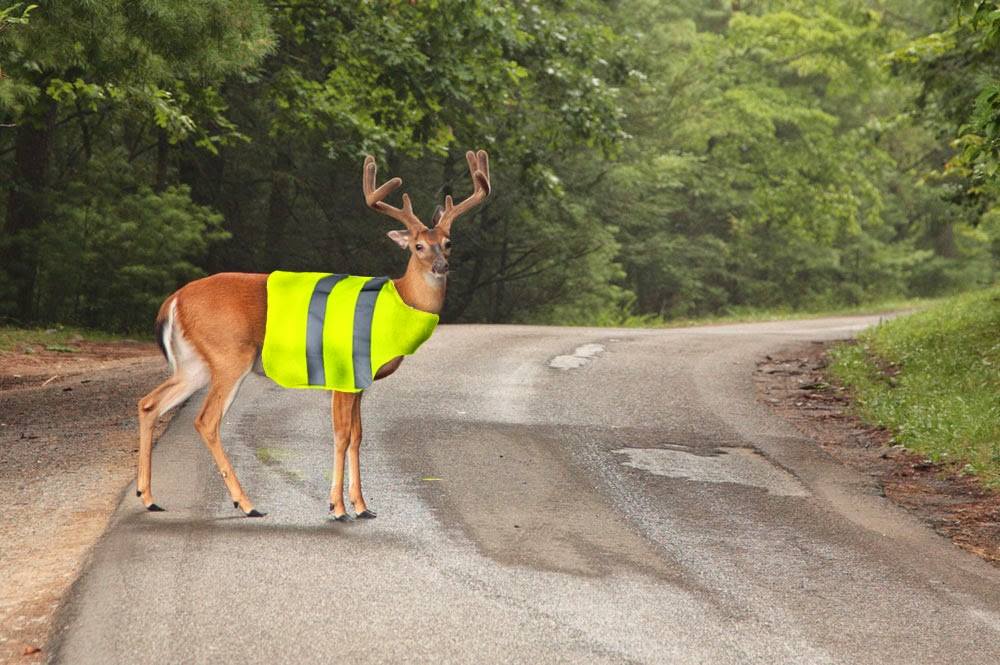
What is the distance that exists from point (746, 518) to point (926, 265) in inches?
1647

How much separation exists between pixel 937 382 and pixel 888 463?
3791 millimetres

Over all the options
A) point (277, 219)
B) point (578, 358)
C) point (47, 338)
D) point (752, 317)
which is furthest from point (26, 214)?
point (752, 317)

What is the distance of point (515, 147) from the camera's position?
2028cm

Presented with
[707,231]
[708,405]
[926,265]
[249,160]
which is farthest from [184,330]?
[926,265]

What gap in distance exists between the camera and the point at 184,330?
7.27 metres

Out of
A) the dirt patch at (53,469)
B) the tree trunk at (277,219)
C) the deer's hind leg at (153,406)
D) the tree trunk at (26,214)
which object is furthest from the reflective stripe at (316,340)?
the tree trunk at (277,219)

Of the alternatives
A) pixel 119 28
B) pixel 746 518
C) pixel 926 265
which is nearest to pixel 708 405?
pixel 746 518

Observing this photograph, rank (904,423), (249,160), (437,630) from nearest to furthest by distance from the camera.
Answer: (437,630), (904,423), (249,160)

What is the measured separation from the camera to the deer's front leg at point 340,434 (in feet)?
23.8

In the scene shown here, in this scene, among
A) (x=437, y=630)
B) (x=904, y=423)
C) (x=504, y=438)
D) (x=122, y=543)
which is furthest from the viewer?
(x=904, y=423)

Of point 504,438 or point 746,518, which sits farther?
point 504,438

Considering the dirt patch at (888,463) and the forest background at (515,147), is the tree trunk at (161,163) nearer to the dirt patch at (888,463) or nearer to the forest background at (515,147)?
the forest background at (515,147)

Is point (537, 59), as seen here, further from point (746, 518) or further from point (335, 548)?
point (335, 548)

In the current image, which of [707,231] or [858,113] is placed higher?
[858,113]
